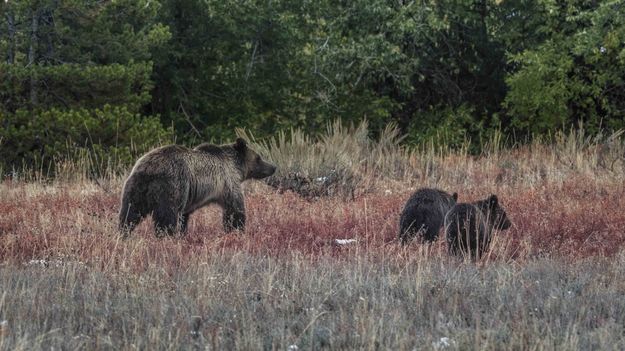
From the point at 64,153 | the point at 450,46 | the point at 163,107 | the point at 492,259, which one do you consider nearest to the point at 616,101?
the point at 450,46

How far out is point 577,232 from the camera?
10.9 metres

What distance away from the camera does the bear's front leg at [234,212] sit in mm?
11180

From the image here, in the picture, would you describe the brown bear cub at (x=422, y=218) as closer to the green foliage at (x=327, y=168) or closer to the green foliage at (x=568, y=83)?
the green foliage at (x=327, y=168)

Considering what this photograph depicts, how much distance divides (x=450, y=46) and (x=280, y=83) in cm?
516

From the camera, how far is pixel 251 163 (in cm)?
1261

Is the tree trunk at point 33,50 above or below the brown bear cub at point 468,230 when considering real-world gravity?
above

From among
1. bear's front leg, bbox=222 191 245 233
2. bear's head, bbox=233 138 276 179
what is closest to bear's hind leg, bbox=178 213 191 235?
bear's front leg, bbox=222 191 245 233

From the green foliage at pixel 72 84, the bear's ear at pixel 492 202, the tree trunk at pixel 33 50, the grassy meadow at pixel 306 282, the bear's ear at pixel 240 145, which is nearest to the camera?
the grassy meadow at pixel 306 282

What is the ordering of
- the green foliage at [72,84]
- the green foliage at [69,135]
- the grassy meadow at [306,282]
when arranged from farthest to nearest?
1. the green foliage at [72,84]
2. the green foliage at [69,135]
3. the grassy meadow at [306,282]

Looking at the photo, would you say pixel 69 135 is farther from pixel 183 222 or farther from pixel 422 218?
pixel 422 218

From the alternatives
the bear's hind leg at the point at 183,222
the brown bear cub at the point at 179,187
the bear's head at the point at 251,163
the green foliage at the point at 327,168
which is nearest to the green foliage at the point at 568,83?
the green foliage at the point at 327,168

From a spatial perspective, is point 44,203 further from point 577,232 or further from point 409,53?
point 409,53

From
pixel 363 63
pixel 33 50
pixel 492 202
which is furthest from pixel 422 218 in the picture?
pixel 363 63

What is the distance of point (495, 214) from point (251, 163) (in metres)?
3.67
